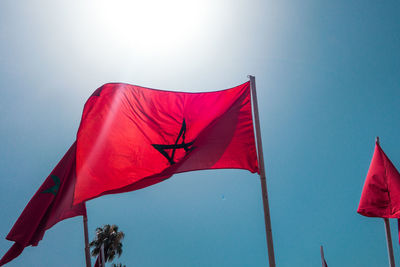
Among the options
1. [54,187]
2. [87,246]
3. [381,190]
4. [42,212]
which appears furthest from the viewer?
[381,190]

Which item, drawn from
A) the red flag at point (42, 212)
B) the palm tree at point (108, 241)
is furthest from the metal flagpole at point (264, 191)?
the palm tree at point (108, 241)

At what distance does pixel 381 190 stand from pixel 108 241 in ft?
96.8

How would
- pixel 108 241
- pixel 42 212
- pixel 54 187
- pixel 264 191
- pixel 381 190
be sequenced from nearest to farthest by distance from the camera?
pixel 264 191 → pixel 42 212 → pixel 54 187 → pixel 381 190 → pixel 108 241

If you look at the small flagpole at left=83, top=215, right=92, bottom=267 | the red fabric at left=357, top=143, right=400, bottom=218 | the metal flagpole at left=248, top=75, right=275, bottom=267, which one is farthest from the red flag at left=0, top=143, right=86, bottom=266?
the red fabric at left=357, top=143, right=400, bottom=218

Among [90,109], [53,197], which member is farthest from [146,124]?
[53,197]

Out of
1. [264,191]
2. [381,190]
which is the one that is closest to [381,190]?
[381,190]

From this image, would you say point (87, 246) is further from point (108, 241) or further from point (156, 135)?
point (108, 241)

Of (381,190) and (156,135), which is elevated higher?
(156,135)

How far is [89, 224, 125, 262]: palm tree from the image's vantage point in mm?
34500

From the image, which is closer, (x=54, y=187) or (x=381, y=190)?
(x=54, y=187)

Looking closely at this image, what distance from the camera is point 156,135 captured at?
9.05m

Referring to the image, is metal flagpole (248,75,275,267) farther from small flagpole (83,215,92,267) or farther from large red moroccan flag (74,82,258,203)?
small flagpole (83,215,92,267)

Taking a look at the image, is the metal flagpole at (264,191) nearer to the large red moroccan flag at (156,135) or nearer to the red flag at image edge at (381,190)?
the large red moroccan flag at (156,135)

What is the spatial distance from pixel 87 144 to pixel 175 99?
255 centimetres
